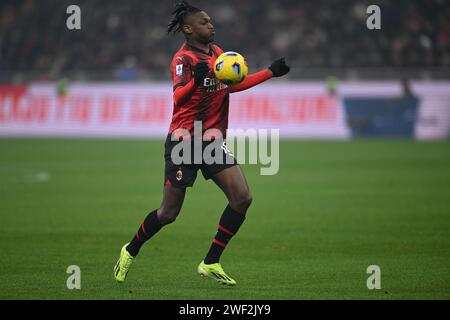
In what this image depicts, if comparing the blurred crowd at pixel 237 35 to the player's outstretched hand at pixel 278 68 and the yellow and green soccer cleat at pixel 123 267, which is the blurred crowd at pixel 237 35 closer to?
the player's outstretched hand at pixel 278 68

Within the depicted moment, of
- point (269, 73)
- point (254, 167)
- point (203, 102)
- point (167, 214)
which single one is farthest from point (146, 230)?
point (254, 167)

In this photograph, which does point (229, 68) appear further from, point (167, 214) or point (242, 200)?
point (167, 214)

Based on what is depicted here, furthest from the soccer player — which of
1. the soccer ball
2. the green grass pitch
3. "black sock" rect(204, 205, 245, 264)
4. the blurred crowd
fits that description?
the blurred crowd

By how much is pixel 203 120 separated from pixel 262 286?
1.65 metres

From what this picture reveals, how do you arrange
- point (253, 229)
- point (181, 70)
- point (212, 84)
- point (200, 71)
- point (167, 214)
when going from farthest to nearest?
1. point (253, 229)
2. point (167, 214)
3. point (212, 84)
4. point (181, 70)
5. point (200, 71)

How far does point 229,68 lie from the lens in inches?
333

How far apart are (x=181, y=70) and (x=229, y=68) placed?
0.47m

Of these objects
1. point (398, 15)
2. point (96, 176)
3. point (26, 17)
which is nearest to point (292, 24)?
point (398, 15)

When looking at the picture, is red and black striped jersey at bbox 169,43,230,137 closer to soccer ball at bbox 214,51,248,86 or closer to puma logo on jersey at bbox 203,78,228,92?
puma logo on jersey at bbox 203,78,228,92

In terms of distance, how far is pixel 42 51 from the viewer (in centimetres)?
3675

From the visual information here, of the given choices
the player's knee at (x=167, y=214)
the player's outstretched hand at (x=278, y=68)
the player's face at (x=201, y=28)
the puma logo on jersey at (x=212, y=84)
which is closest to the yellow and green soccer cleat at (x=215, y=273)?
the player's knee at (x=167, y=214)

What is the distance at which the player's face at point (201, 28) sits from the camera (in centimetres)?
884

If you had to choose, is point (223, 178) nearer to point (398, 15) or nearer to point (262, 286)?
point (262, 286)
